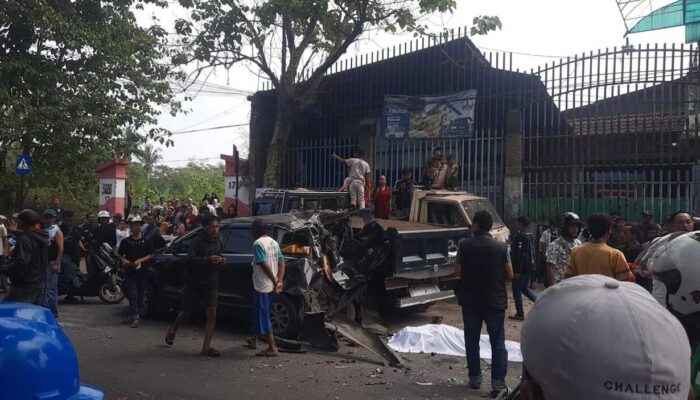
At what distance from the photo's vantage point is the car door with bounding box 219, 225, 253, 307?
884cm

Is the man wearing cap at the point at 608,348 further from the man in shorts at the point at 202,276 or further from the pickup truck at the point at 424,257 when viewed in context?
the pickup truck at the point at 424,257

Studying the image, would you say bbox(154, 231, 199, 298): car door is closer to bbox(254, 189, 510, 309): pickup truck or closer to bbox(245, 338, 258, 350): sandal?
bbox(245, 338, 258, 350): sandal

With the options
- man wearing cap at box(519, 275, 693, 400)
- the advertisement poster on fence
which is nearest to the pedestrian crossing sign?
the advertisement poster on fence

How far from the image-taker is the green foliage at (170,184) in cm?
3403

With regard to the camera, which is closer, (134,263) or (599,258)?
(599,258)

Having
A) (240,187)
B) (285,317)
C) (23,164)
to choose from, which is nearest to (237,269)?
(285,317)

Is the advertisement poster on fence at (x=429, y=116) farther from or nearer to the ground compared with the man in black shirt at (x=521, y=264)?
farther from the ground

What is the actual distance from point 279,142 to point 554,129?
25.3ft

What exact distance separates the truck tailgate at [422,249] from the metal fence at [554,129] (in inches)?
202

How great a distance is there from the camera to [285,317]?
8.33 m

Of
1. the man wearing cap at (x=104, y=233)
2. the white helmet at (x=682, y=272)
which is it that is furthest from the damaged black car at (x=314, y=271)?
the white helmet at (x=682, y=272)

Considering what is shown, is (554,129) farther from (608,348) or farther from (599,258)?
(608,348)

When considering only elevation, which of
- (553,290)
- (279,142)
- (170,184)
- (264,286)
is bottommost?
(264,286)

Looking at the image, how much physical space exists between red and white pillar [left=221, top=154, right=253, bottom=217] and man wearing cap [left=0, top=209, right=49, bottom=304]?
12.5m
